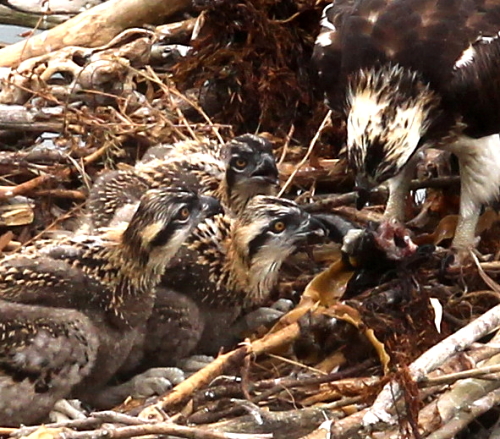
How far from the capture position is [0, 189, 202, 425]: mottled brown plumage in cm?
376

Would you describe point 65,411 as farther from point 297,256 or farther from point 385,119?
point 385,119

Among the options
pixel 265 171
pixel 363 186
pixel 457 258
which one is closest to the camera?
pixel 363 186

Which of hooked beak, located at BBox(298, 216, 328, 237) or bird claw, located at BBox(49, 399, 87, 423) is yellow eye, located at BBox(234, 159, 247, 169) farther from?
bird claw, located at BBox(49, 399, 87, 423)

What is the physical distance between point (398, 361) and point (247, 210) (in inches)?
35.6

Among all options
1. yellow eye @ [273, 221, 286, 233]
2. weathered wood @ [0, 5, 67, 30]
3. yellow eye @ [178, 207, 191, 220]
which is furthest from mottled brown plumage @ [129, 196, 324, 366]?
weathered wood @ [0, 5, 67, 30]

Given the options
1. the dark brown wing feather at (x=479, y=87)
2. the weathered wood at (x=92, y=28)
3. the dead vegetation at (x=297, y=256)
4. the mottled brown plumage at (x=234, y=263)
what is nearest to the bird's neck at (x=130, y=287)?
the mottled brown plumage at (x=234, y=263)

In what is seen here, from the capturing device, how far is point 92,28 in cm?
581

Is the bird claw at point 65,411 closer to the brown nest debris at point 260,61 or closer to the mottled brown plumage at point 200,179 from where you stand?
the mottled brown plumage at point 200,179

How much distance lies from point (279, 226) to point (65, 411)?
3.08ft

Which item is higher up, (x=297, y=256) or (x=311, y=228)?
(x=311, y=228)

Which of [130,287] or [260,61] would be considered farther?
[260,61]

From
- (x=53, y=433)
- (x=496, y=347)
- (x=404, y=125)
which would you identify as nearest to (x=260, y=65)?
(x=404, y=125)

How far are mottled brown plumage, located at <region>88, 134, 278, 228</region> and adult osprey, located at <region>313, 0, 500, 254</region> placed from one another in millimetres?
373

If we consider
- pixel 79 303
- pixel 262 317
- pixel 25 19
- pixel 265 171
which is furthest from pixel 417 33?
pixel 25 19
